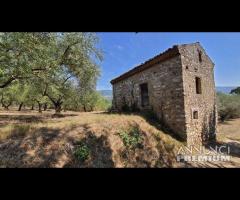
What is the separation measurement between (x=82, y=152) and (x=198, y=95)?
698 cm

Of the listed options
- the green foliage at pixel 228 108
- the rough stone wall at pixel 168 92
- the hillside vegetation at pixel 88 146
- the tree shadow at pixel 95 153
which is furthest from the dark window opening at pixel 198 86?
the green foliage at pixel 228 108

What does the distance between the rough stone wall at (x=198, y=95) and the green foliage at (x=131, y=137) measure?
263 centimetres

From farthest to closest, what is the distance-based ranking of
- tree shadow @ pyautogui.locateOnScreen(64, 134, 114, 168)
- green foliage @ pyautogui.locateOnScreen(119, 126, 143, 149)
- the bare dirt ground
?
green foliage @ pyautogui.locateOnScreen(119, 126, 143, 149) < tree shadow @ pyautogui.locateOnScreen(64, 134, 114, 168) < the bare dirt ground

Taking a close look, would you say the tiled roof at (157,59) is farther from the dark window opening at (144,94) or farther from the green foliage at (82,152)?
the green foliage at (82,152)

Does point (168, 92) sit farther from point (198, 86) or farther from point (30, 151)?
point (30, 151)

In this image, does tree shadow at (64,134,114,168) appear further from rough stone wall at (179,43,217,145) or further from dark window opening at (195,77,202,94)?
dark window opening at (195,77,202,94)

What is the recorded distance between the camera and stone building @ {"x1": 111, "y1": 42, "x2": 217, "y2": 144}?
30.8 feet

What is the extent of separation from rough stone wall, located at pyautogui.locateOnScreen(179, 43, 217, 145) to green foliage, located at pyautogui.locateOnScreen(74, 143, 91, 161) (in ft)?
16.2

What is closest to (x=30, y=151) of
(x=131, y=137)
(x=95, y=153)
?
(x=95, y=153)

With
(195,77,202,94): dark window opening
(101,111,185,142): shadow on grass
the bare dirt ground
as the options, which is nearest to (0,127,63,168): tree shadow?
the bare dirt ground
